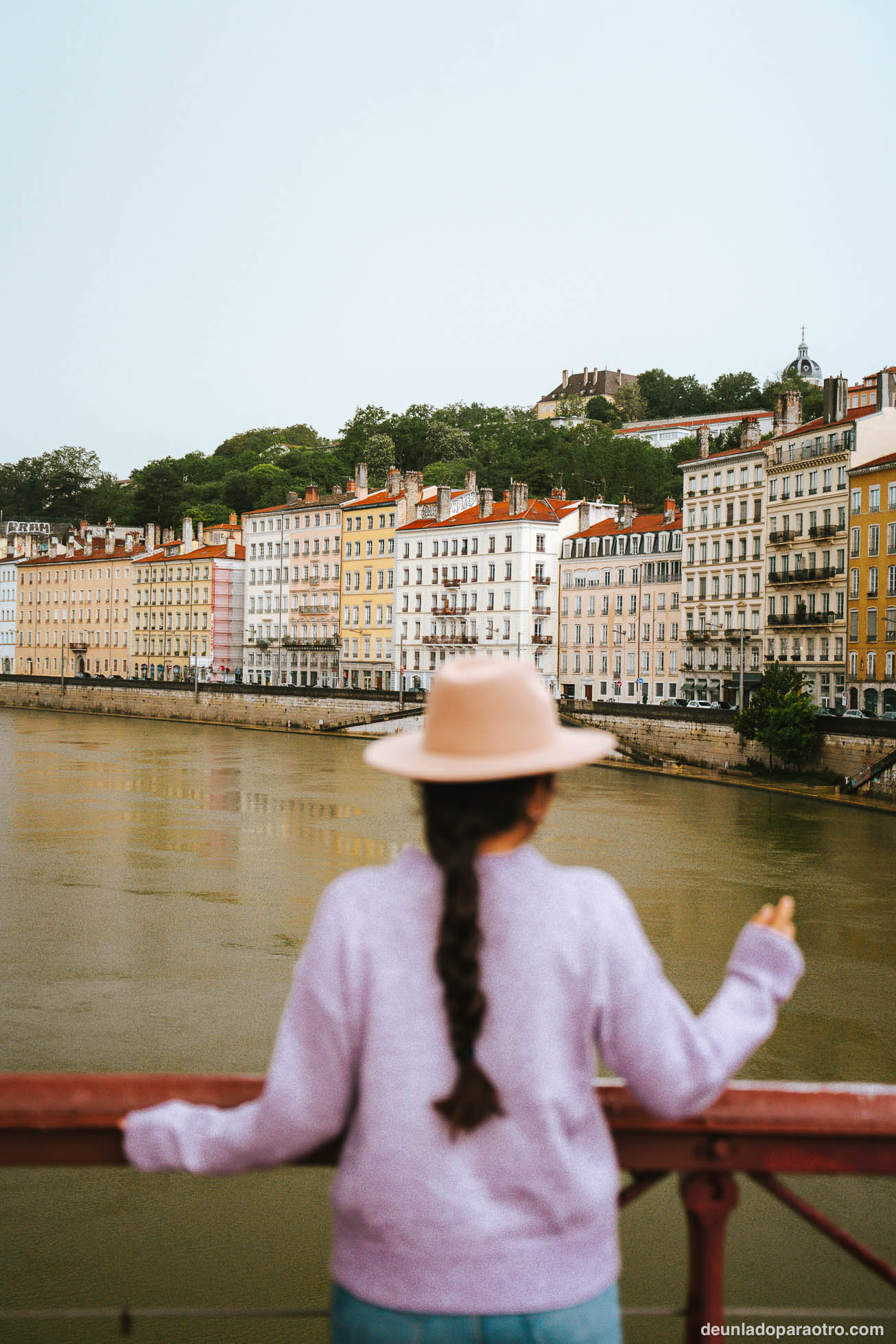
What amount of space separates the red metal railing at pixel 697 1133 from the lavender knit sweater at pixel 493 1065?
185 mm

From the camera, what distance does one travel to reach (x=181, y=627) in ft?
267

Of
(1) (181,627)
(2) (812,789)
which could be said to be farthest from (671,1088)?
(1) (181,627)

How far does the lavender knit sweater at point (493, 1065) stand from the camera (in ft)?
4.89

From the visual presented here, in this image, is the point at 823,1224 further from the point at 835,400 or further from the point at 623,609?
the point at 623,609

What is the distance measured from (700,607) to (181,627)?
36.0 meters

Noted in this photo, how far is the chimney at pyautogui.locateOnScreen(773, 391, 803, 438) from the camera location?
5459 cm

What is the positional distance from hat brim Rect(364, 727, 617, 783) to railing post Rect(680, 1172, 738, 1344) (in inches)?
22.4

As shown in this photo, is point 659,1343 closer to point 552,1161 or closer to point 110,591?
point 552,1161

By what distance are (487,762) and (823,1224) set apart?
30.2 inches

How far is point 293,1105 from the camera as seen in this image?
154 cm

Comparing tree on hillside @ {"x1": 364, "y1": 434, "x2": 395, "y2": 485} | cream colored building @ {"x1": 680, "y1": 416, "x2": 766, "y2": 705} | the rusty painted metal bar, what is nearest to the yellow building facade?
cream colored building @ {"x1": 680, "y1": 416, "x2": 766, "y2": 705}

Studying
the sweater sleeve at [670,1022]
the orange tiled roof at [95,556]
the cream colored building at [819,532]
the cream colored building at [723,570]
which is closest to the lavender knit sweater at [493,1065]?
the sweater sleeve at [670,1022]

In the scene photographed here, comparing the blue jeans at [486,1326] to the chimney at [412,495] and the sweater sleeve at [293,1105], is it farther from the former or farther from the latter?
the chimney at [412,495]

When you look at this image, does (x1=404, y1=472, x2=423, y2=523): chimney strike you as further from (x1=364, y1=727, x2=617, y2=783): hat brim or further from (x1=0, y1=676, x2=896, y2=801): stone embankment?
Result: (x1=364, y1=727, x2=617, y2=783): hat brim
